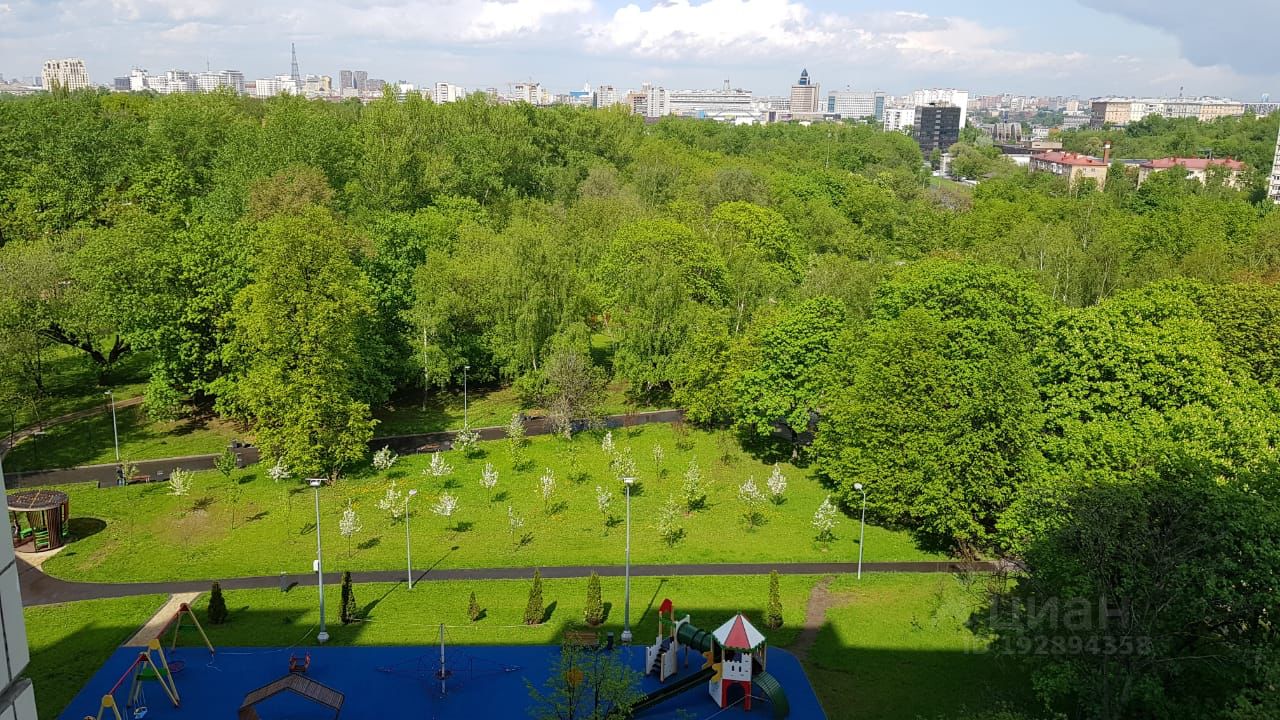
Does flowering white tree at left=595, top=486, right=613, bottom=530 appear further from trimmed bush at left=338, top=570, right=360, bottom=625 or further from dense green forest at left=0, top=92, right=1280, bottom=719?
trimmed bush at left=338, top=570, right=360, bottom=625

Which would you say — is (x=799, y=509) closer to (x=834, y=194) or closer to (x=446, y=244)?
(x=446, y=244)

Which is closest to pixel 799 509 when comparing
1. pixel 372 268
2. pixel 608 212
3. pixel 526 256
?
pixel 526 256

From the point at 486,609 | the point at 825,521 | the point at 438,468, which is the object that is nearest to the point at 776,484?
the point at 825,521

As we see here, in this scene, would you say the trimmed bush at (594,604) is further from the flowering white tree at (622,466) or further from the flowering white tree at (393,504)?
the flowering white tree at (622,466)

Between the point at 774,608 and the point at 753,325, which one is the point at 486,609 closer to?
the point at 774,608

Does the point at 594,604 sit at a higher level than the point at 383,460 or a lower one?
lower
